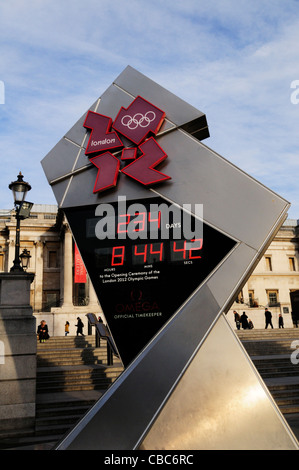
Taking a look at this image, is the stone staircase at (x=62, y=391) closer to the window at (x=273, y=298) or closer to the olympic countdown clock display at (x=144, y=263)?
the olympic countdown clock display at (x=144, y=263)

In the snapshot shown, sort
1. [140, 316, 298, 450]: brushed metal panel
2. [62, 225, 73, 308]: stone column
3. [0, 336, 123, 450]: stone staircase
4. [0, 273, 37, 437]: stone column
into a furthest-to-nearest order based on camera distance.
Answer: [62, 225, 73, 308]: stone column, [0, 273, 37, 437]: stone column, [0, 336, 123, 450]: stone staircase, [140, 316, 298, 450]: brushed metal panel

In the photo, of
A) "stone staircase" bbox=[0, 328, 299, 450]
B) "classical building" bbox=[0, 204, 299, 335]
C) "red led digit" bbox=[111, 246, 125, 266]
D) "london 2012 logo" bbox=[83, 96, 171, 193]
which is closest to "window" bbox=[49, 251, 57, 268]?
"classical building" bbox=[0, 204, 299, 335]

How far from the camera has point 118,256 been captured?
6.63 metres

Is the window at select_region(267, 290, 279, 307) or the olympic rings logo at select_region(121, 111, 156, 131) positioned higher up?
the olympic rings logo at select_region(121, 111, 156, 131)

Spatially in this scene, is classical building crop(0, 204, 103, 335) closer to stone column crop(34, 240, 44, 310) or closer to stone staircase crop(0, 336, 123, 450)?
stone column crop(34, 240, 44, 310)

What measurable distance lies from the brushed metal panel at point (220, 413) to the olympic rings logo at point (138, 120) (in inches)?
167

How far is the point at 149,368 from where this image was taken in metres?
5.38

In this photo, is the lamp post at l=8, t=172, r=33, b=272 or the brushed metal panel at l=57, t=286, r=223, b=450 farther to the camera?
the lamp post at l=8, t=172, r=33, b=272

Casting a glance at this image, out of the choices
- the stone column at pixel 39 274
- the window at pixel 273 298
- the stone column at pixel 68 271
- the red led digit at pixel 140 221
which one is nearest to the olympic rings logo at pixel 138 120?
the red led digit at pixel 140 221

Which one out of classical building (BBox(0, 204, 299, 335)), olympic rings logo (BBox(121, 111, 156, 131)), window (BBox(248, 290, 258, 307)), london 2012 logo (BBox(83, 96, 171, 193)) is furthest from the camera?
window (BBox(248, 290, 258, 307))

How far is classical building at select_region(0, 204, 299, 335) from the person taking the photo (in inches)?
1575

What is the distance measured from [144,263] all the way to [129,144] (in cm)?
232

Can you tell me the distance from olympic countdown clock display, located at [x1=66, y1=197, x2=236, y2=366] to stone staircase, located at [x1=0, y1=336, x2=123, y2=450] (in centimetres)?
197
